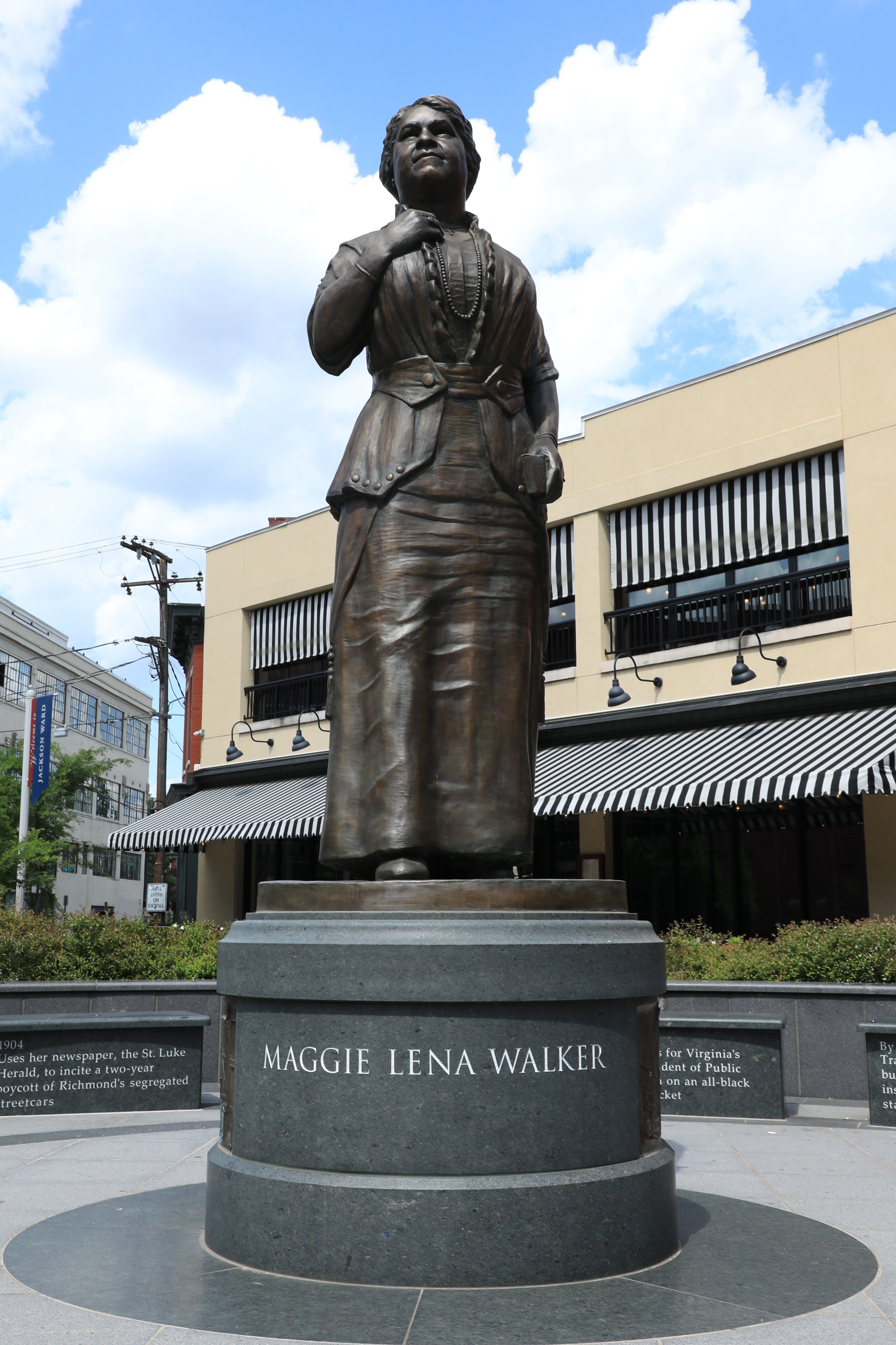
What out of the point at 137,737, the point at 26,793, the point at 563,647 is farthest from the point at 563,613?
the point at 137,737

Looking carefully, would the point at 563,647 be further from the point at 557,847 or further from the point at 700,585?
the point at 557,847

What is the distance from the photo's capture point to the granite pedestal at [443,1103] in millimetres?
4055

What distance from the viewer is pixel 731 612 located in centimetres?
1778

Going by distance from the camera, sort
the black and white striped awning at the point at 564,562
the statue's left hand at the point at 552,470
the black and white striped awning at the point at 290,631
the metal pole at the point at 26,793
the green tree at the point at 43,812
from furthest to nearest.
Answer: the green tree at the point at 43,812 → the metal pole at the point at 26,793 → the black and white striped awning at the point at 290,631 → the black and white striped awning at the point at 564,562 → the statue's left hand at the point at 552,470

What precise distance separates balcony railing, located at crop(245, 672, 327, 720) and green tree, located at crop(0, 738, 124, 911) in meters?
9.88

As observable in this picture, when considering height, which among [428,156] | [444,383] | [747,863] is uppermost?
[428,156]

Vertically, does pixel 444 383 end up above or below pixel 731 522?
below

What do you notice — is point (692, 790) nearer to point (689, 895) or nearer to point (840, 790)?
point (840, 790)

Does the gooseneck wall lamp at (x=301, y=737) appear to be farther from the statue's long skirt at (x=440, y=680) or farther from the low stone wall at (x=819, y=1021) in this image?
the statue's long skirt at (x=440, y=680)

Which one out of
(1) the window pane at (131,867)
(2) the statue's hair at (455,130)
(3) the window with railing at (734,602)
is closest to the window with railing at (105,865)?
(1) the window pane at (131,867)

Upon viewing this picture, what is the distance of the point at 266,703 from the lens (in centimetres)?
2533

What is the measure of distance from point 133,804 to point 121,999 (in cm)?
6269

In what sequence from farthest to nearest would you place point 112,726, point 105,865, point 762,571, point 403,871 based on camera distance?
point 112,726 → point 105,865 → point 762,571 → point 403,871

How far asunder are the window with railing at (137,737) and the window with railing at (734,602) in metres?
56.1
